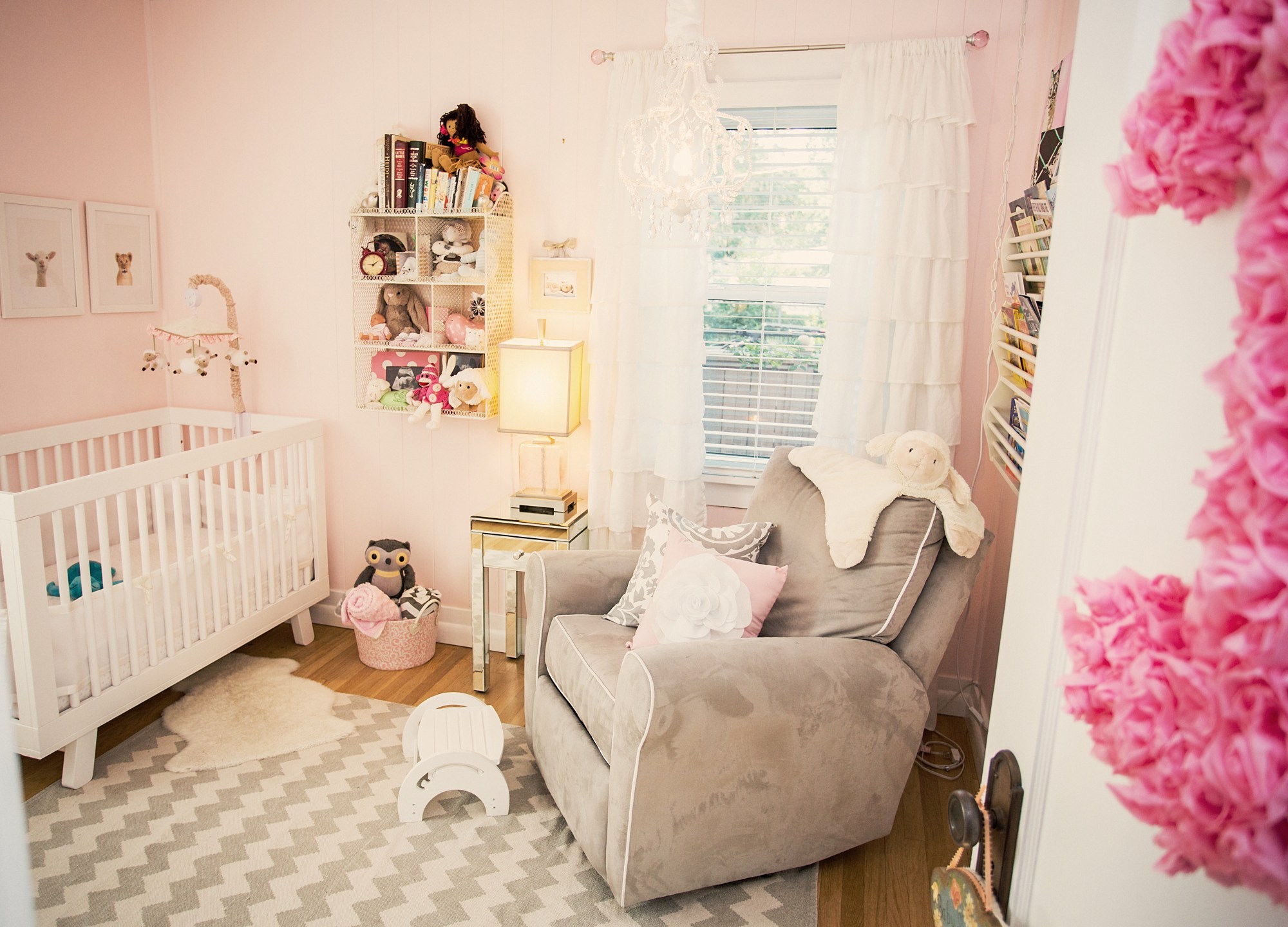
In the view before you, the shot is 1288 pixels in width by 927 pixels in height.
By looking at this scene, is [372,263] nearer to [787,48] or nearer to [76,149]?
[76,149]

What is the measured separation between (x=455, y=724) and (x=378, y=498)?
133 cm

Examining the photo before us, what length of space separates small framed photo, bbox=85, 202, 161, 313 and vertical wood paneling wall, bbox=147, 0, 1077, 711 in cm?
7

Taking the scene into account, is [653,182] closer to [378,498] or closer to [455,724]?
[455,724]

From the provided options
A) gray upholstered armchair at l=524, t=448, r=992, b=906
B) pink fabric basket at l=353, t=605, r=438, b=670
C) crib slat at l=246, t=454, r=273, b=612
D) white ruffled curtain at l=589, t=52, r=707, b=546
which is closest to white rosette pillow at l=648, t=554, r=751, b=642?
gray upholstered armchair at l=524, t=448, r=992, b=906

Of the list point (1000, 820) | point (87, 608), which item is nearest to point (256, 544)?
point (87, 608)

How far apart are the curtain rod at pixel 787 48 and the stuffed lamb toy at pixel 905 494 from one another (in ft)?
4.36

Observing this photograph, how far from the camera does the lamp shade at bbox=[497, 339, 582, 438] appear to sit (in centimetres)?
282

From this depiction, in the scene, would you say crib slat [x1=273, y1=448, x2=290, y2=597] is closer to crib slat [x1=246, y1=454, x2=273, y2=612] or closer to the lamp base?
crib slat [x1=246, y1=454, x2=273, y2=612]

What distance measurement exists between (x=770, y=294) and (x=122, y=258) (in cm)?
256

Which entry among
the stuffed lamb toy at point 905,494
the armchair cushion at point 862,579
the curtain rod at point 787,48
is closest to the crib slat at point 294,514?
the curtain rod at point 787,48

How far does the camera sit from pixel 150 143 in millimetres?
3342

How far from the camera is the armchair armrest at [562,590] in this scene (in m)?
2.38

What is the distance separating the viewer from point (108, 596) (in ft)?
7.61

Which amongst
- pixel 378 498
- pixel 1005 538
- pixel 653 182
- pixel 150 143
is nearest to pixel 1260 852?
pixel 653 182
